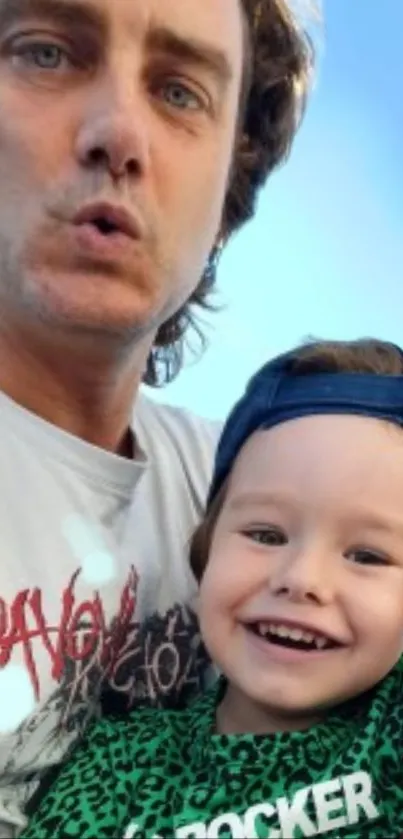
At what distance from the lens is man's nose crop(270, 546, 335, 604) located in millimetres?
1064

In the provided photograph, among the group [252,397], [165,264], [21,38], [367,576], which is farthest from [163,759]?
[21,38]

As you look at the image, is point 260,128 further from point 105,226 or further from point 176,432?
point 105,226

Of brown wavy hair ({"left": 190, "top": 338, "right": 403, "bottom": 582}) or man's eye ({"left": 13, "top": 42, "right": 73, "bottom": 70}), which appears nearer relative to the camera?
brown wavy hair ({"left": 190, "top": 338, "right": 403, "bottom": 582})

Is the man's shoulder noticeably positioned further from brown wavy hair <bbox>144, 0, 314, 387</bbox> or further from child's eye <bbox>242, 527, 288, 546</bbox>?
child's eye <bbox>242, 527, 288, 546</bbox>

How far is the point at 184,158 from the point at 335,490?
45 centimetres

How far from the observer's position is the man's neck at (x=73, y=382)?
138 centimetres

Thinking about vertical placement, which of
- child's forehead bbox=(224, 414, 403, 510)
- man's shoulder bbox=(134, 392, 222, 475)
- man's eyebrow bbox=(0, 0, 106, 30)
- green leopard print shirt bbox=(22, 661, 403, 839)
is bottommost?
green leopard print shirt bbox=(22, 661, 403, 839)

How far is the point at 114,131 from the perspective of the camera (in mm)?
1226

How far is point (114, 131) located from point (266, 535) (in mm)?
411

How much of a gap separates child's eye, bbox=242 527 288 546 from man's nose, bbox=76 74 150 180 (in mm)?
368

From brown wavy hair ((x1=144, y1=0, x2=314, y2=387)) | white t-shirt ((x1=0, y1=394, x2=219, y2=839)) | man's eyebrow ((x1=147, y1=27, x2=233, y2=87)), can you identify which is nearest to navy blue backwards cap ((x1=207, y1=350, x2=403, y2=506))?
white t-shirt ((x1=0, y1=394, x2=219, y2=839))

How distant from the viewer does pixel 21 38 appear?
134 cm

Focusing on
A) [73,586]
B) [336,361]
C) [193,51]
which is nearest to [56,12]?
[193,51]

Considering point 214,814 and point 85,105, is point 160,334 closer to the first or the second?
point 85,105
